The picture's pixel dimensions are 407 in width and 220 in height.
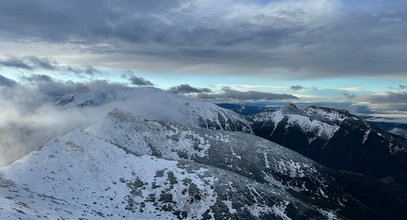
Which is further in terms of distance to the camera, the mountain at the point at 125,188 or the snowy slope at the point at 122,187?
the mountain at the point at 125,188

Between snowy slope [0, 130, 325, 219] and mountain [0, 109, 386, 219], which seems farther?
mountain [0, 109, 386, 219]

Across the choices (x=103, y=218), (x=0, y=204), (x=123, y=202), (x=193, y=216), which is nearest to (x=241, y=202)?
(x=193, y=216)

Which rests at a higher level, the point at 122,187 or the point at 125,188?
the point at 122,187

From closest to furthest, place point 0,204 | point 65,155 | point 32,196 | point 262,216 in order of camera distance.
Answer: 1. point 0,204
2. point 32,196
3. point 262,216
4. point 65,155

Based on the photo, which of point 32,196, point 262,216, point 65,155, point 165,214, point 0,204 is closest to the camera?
point 0,204

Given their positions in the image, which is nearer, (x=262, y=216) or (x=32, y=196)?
(x=32, y=196)

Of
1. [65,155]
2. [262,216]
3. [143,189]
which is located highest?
[65,155]

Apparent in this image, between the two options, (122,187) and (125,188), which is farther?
(122,187)

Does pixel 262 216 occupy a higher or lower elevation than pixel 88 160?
lower

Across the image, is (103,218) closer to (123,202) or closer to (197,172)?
(123,202)
